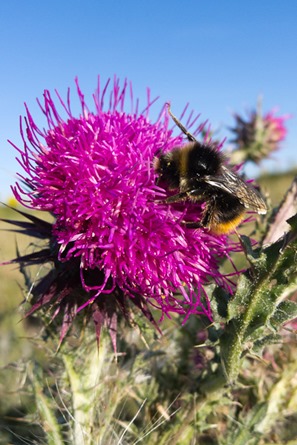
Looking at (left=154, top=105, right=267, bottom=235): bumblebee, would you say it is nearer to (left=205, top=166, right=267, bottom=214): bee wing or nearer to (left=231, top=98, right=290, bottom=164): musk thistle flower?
(left=205, top=166, right=267, bottom=214): bee wing

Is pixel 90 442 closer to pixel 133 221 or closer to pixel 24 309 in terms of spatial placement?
pixel 24 309

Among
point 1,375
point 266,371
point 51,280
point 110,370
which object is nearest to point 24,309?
point 51,280

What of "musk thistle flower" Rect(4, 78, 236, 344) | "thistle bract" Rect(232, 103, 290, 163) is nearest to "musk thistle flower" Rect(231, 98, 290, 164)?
"thistle bract" Rect(232, 103, 290, 163)

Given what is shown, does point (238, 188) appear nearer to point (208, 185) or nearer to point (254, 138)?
point (208, 185)

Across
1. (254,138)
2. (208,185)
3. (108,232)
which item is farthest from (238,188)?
(254,138)

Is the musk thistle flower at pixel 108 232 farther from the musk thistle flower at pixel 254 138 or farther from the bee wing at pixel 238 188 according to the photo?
the musk thistle flower at pixel 254 138

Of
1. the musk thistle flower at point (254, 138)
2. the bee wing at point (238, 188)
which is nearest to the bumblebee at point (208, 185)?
the bee wing at point (238, 188)
